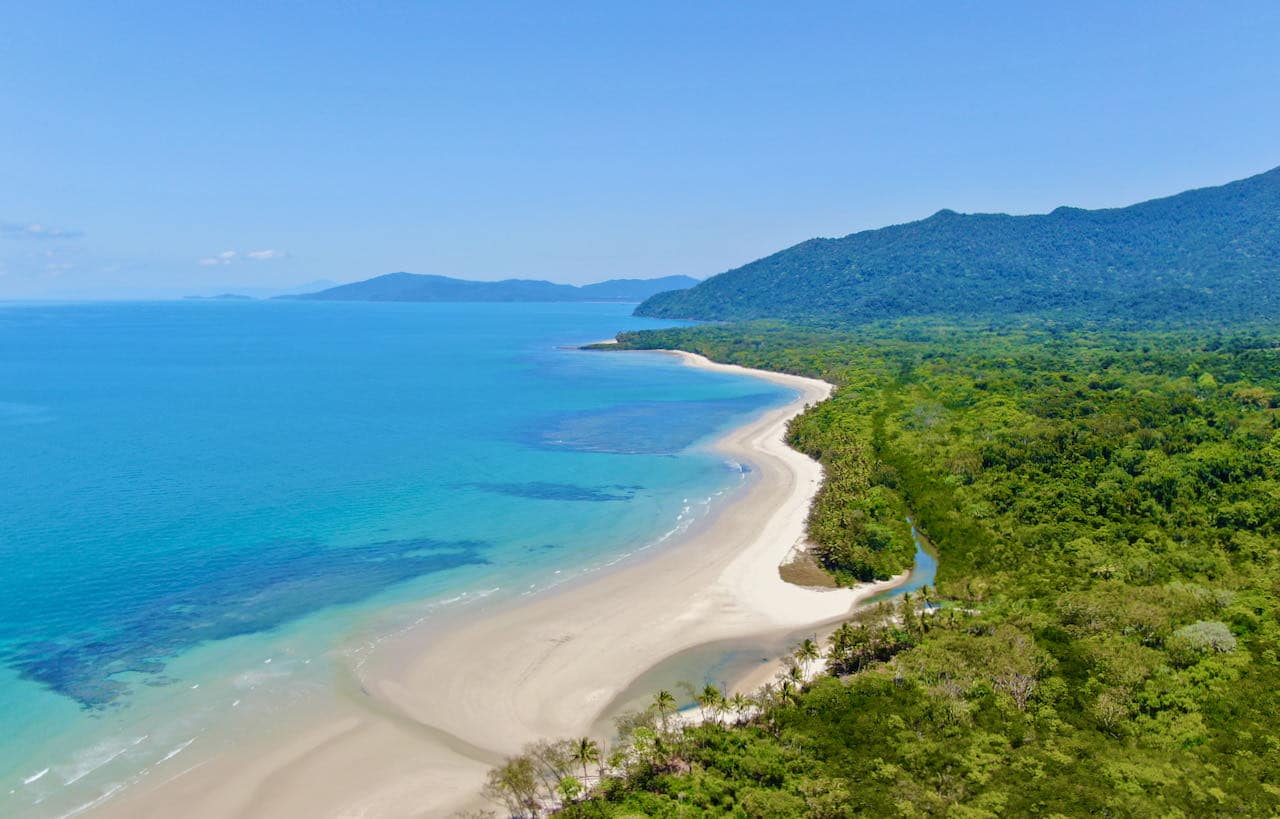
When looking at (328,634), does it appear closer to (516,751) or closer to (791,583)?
(516,751)

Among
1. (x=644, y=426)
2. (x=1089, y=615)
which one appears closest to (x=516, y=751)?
(x=1089, y=615)

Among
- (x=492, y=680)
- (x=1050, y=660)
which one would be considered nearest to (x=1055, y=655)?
(x=1050, y=660)

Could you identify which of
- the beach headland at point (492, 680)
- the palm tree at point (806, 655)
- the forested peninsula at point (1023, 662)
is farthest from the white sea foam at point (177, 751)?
the palm tree at point (806, 655)

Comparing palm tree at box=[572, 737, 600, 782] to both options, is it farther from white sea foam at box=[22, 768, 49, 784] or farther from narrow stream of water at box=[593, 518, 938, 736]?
white sea foam at box=[22, 768, 49, 784]

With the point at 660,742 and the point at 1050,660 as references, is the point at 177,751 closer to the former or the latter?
the point at 660,742

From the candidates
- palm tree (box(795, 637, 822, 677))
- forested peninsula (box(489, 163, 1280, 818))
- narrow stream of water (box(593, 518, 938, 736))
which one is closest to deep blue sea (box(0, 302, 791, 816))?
narrow stream of water (box(593, 518, 938, 736))

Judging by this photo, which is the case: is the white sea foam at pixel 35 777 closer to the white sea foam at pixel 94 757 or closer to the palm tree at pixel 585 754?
the white sea foam at pixel 94 757
